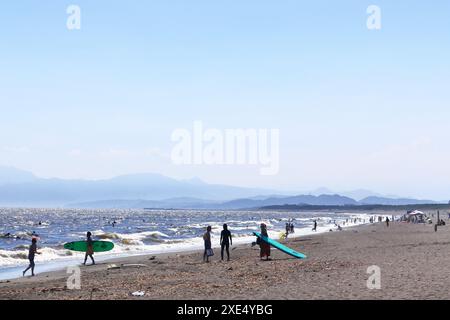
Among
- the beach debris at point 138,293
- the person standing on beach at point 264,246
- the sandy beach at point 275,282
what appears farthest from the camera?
the person standing on beach at point 264,246

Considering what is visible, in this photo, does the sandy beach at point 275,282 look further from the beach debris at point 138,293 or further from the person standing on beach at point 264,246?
the person standing on beach at point 264,246

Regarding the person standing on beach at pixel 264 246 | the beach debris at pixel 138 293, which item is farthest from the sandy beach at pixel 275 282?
the person standing on beach at pixel 264 246

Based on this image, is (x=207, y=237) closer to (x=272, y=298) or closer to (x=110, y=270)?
(x=110, y=270)

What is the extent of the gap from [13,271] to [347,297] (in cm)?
2013

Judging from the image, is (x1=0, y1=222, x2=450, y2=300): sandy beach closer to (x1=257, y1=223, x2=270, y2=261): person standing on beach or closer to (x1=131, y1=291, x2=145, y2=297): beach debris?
(x1=131, y1=291, x2=145, y2=297): beach debris

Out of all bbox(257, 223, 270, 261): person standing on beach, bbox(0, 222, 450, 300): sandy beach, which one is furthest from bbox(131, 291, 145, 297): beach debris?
bbox(257, 223, 270, 261): person standing on beach

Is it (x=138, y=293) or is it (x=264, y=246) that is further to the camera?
(x=264, y=246)

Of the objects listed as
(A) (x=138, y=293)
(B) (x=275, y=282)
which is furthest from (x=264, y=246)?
(A) (x=138, y=293)

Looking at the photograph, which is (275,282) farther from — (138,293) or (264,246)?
(264,246)
